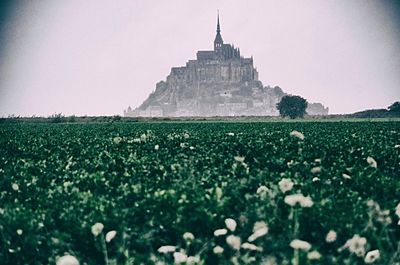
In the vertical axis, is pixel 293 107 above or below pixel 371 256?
above

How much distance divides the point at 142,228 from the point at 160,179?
197 cm

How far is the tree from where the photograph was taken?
134975 millimetres

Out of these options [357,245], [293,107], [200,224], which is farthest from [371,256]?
[293,107]

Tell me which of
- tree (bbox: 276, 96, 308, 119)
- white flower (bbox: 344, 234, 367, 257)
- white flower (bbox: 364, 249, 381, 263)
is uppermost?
tree (bbox: 276, 96, 308, 119)

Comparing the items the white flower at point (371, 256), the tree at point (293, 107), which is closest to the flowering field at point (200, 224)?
the white flower at point (371, 256)

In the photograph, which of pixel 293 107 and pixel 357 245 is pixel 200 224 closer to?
pixel 357 245

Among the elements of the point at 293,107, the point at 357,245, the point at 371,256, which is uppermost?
the point at 293,107

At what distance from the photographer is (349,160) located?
11.6 metres

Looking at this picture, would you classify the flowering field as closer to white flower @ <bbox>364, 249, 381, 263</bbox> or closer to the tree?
white flower @ <bbox>364, 249, 381, 263</bbox>

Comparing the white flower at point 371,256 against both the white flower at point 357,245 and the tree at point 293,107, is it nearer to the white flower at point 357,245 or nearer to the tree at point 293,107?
the white flower at point 357,245

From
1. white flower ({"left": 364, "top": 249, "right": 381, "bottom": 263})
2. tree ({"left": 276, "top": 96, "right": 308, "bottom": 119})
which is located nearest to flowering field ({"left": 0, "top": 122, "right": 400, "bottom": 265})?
white flower ({"left": 364, "top": 249, "right": 381, "bottom": 263})

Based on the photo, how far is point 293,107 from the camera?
135 m

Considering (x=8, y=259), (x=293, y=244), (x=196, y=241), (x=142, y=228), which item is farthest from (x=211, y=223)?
(x=8, y=259)

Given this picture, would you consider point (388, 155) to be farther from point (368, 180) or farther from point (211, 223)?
point (211, 223)
